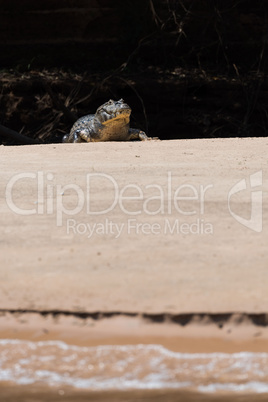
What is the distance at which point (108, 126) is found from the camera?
982cm

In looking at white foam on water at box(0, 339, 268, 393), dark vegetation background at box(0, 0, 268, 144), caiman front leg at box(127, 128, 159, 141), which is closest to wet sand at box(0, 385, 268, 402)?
white foam on water at box(0, 339, 268, 393)

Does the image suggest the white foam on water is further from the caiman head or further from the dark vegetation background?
the dark vegetation background

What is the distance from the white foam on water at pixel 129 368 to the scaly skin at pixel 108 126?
6912 millimetres

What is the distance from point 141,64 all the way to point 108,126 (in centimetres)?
495

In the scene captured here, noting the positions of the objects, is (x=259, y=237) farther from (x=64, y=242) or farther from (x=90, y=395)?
(x=90, y=395)

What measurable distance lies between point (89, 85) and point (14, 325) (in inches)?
428

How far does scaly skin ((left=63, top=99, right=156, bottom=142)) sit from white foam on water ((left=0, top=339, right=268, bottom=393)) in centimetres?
691

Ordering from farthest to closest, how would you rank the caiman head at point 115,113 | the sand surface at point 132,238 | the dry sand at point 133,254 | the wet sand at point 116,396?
1. the caiman head at point 115,113
2. the sand surface at point 132,238
3. the dry sand at point 133,254
4. the wet sand at point 116,396

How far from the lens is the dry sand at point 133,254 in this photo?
302cm

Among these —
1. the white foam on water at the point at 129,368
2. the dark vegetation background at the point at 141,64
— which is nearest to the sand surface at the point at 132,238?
the white foam on water at the point at 129,368

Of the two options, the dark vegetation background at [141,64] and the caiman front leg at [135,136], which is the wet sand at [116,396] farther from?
the dark vegetation background at [141,64]

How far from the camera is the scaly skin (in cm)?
966

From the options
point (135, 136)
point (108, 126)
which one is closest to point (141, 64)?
point (135, 136)

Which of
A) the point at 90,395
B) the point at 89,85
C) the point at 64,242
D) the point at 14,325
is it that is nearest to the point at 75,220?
the point at 64,242
